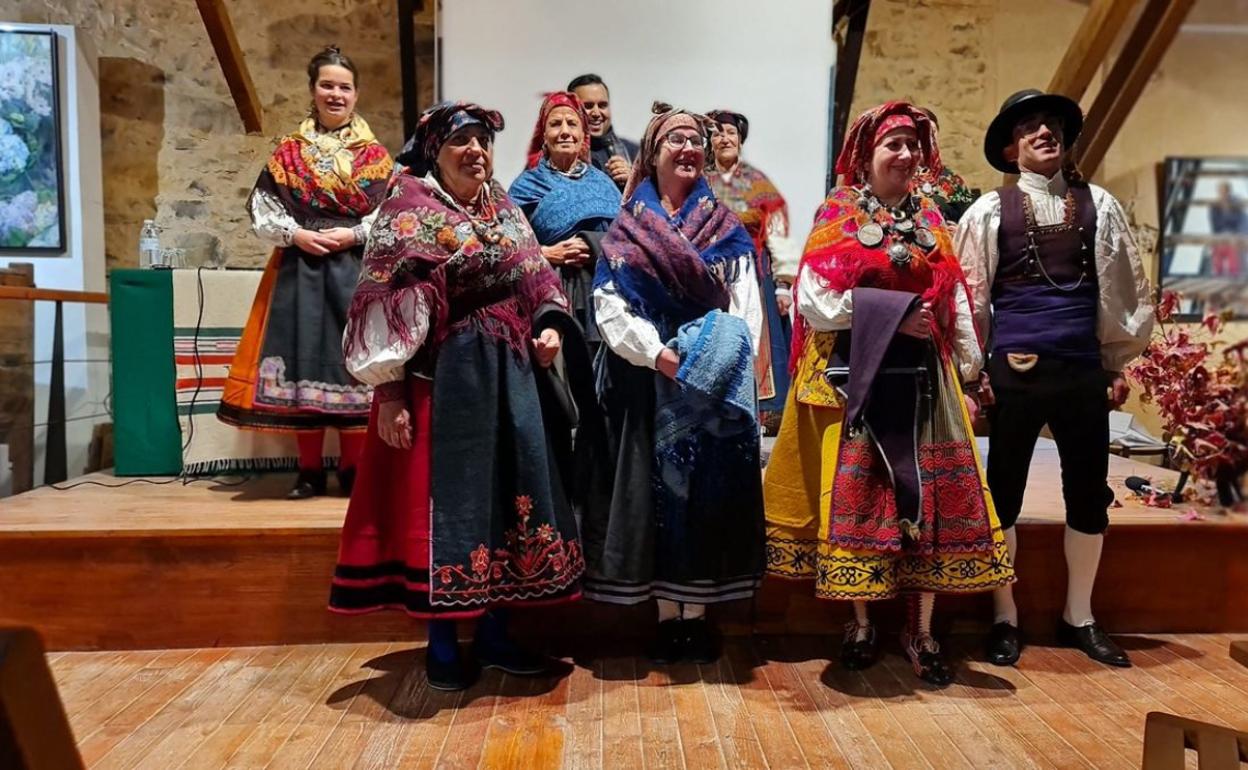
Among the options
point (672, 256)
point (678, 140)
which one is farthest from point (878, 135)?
point (672, 256)

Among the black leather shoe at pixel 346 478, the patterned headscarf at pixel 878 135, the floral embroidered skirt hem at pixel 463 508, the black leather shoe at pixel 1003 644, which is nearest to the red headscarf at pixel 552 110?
the patterned headscarf at pixel 878 135

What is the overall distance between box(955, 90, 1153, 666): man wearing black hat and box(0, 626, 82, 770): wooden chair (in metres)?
2.26

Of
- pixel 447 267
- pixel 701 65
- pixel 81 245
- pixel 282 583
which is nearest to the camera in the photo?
pixel 447 267

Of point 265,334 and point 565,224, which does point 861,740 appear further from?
point 265,334

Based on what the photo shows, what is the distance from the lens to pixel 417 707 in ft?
7.07

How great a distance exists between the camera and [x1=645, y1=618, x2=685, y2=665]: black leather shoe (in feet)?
7.98

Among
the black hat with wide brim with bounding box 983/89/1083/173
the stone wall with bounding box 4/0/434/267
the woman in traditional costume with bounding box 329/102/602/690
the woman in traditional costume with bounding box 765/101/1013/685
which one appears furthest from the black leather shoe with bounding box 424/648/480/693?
the stone wall with bounding box 4/0/434/267

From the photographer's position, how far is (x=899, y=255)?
2207 millimetres

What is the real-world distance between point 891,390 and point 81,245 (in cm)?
383

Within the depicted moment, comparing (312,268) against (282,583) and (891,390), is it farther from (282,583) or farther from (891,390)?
(891,390)

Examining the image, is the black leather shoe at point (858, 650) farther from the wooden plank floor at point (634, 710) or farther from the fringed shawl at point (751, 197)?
the fringed shawl at point (751, 197)

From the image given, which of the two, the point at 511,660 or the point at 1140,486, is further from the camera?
the point at 1140,486

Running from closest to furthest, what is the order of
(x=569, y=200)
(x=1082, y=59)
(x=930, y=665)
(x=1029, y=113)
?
(x=930, y=665) < (x=1029, y=113) < (x=569, y=200) < (x=1082, y=59)

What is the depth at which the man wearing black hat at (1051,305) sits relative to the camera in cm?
239
